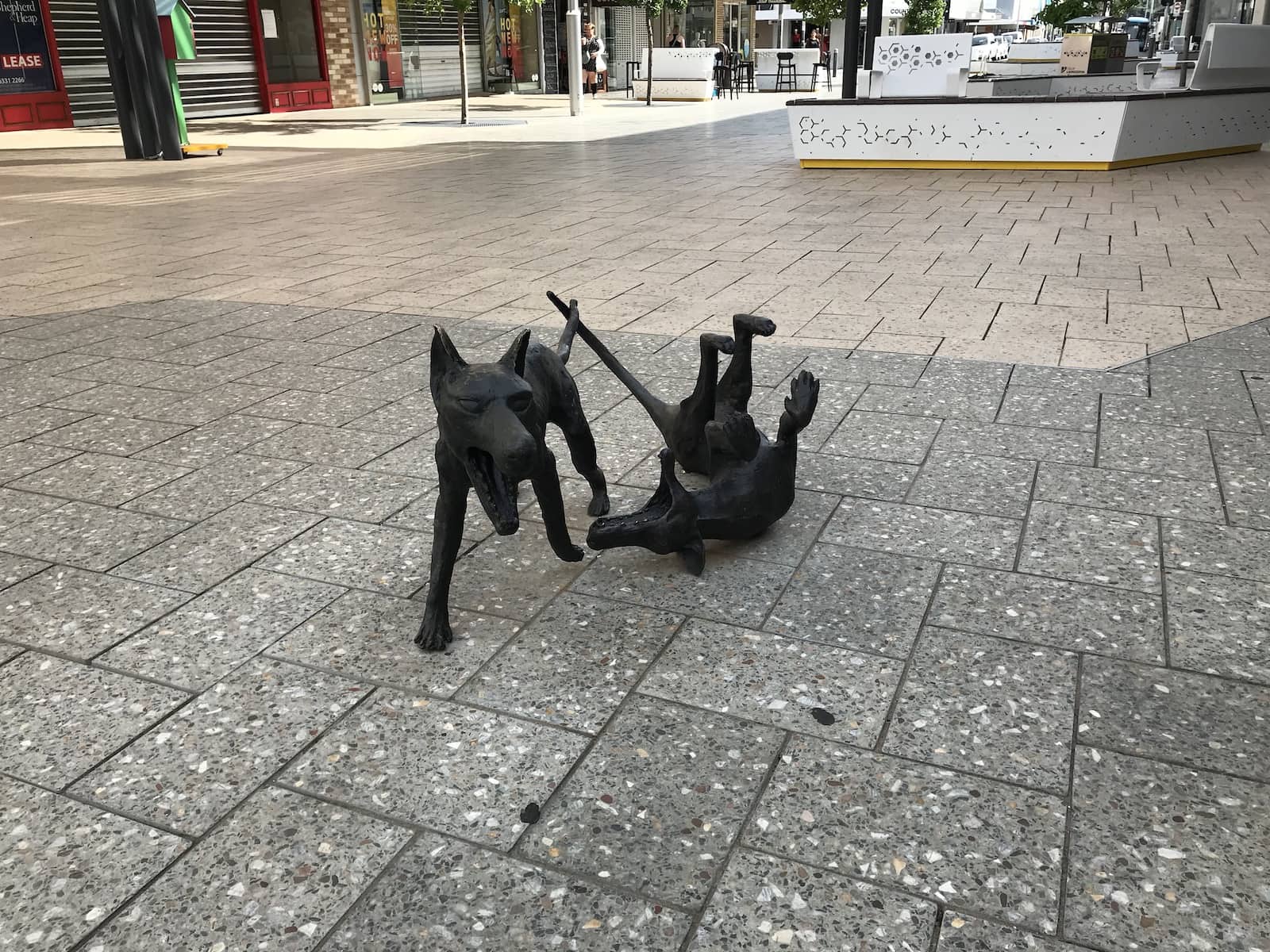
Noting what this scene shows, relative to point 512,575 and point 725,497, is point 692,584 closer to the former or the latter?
point 725,497

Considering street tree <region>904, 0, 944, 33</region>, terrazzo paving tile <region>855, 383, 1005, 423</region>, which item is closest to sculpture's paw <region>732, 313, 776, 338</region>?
terrazzo paving tile <region>855, 383, 1005, 423</region>

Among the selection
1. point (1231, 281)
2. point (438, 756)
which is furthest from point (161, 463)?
point (1231, 281)

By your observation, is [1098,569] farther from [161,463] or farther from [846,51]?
[846,51]

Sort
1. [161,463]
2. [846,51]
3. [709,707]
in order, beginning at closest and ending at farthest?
[709,707], [161,463], [846,51]

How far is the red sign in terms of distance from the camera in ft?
57.4

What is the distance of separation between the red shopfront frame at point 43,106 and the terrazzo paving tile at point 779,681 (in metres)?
19.7

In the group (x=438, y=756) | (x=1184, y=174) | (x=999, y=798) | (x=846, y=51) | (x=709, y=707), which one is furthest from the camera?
(x=846, y=51)

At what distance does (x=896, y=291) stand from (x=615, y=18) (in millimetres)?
30209

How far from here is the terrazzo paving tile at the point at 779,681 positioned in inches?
95.3

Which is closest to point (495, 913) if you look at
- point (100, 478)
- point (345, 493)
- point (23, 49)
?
point (345, 493)

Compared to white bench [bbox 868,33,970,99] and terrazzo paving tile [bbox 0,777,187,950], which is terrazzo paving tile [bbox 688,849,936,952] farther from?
white bench [bbox 868,33,970,99]

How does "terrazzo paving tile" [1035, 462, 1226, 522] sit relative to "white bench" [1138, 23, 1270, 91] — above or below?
below

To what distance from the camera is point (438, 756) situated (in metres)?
2.32

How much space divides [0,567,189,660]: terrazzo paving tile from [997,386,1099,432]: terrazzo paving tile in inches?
129
